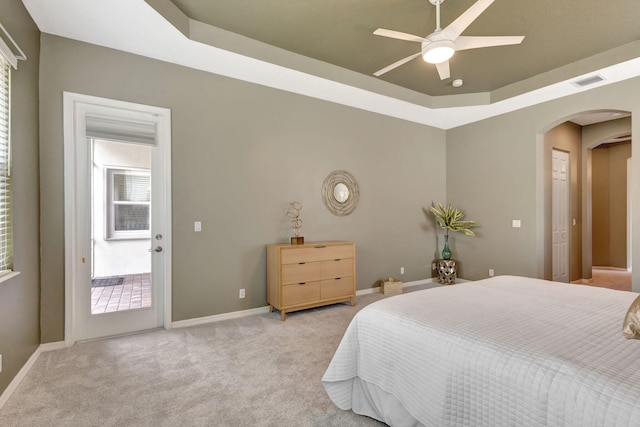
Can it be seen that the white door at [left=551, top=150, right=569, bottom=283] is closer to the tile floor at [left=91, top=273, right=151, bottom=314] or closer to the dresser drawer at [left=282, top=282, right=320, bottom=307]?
the dresser drawer at [left=282, top=282, right=320, bottom=307]

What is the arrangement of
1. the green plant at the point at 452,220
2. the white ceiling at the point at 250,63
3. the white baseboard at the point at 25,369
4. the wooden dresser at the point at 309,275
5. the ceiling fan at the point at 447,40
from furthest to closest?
1. the green plant at the point at 452,220
2. the wooden dresser at the point at 309,275
3. the white ceiling at the point at 250,63
4. the ceiling fan at the point at 447,40
5. the white baseboard at the point at 25,369

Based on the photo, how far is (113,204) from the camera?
310cm

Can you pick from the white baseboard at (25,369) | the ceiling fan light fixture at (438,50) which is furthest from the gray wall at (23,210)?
the ceiling fan light fixture at (438,50)

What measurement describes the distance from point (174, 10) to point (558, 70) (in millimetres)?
4317

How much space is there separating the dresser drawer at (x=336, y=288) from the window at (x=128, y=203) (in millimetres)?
2024

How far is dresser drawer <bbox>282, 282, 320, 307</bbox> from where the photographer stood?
3.60 metres

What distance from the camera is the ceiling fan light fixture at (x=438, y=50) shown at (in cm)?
244

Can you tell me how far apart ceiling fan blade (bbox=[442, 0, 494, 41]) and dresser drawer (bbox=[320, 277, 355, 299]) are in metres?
2.78

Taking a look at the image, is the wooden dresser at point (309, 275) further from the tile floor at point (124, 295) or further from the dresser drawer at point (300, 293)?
the tile floor at point (124, 295)

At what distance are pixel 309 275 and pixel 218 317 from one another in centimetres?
111

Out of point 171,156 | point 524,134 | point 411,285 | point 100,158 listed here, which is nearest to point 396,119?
point 524,134

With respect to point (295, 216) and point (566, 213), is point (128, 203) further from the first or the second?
point (566, 213)

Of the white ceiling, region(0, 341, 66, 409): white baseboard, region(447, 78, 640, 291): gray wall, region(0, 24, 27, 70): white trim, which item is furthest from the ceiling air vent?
region(0, 341, 66, 409): white baseboard

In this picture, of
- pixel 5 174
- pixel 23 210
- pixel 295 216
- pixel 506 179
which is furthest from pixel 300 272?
pixel 506 179
